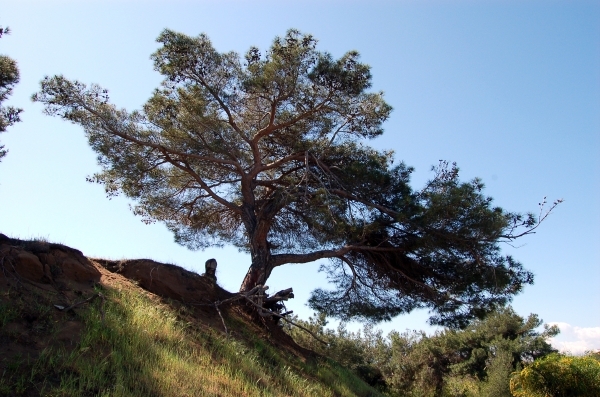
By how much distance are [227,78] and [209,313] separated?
629 cm

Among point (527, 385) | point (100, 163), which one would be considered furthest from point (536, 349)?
point (100, 163)

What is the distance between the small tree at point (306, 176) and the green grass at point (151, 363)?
3.34 metres

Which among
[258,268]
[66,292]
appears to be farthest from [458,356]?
[66,292]

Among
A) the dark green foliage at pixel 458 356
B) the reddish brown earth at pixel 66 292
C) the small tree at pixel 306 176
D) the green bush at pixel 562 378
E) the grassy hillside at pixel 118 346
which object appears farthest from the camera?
the dark green foliage at pixel 458 356

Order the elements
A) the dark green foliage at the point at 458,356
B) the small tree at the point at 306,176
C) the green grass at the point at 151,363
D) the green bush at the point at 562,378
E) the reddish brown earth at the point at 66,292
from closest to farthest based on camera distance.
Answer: the green grass at the point at 151,363 → the reddish brown earth at the point at 66,292 → the small tree at the point at 306,176 → the green bush at the point at 562,378 → the dark green foliage at the point at 458,356

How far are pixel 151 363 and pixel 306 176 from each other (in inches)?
248

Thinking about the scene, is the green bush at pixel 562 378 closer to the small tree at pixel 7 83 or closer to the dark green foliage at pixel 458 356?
the dark green foliage at pixel 458 356

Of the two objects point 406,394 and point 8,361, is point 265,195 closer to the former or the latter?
point 8,361

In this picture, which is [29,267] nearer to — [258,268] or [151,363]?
[151,363]

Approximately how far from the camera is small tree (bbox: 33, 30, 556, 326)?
1135cm

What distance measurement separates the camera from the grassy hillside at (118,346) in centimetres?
573

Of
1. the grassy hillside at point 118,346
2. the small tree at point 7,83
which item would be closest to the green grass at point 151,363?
the grassy hillside at point 118,346

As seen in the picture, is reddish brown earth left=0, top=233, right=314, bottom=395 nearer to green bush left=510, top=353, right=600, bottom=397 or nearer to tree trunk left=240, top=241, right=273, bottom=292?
tree trunk left=240, top=241, right=273, bottom=292

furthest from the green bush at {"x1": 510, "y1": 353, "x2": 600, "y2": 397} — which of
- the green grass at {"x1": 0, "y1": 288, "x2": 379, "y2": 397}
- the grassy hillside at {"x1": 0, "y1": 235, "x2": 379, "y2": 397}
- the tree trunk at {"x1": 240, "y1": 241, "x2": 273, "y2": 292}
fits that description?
the tree trunk at {"x1": 240, "y1": 241, "x2": 273, "y2": 292}
